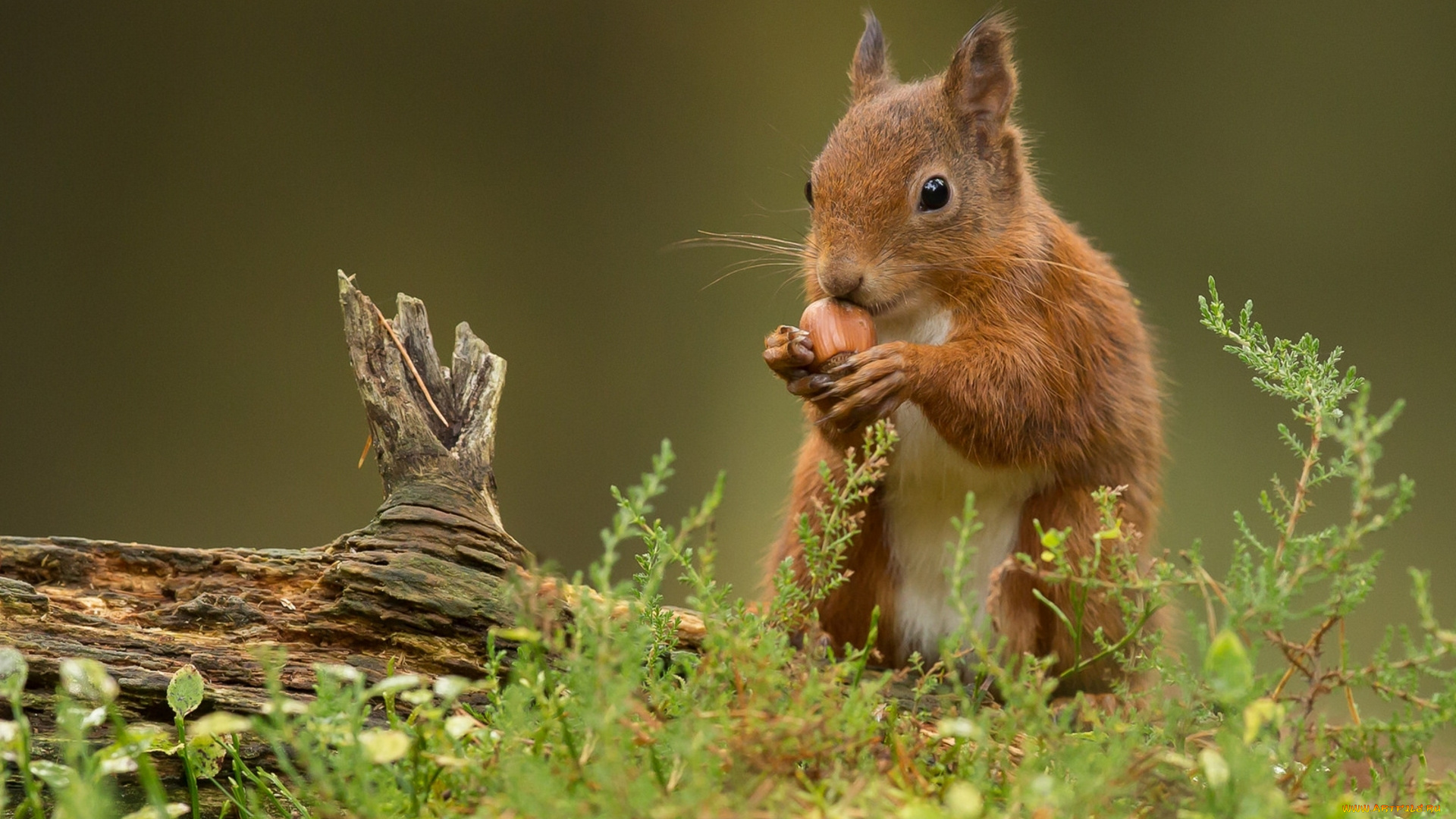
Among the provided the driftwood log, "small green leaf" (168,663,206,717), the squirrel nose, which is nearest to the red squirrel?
the squirrel nose

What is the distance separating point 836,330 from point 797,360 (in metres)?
0.05

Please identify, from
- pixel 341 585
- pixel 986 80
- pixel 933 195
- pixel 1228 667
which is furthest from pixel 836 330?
pixel 1228 667

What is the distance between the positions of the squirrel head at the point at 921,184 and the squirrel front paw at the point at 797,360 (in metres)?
0.08

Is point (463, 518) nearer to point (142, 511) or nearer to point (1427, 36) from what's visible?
point (142, 511)

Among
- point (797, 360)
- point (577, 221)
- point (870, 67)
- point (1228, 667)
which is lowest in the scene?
point (1228, 667)

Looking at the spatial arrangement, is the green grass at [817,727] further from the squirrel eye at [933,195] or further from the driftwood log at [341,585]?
the squirrel eye at [933,195]

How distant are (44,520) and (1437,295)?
9.90 ft

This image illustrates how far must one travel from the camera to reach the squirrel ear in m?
1.42

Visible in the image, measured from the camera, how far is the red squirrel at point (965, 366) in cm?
118

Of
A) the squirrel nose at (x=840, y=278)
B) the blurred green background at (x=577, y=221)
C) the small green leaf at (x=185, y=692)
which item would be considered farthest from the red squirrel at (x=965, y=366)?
the blurred green background at (x=577, y=221)

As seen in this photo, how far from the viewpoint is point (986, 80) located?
4.22 feet

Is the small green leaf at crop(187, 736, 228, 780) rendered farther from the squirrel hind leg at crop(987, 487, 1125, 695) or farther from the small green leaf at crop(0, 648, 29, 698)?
the squirrel hind leg at crop(987, 487, 1125, 695)

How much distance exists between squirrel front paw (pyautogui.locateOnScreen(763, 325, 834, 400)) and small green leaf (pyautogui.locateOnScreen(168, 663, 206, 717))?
55 cm

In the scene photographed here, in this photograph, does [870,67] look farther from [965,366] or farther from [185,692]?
[185,692]
